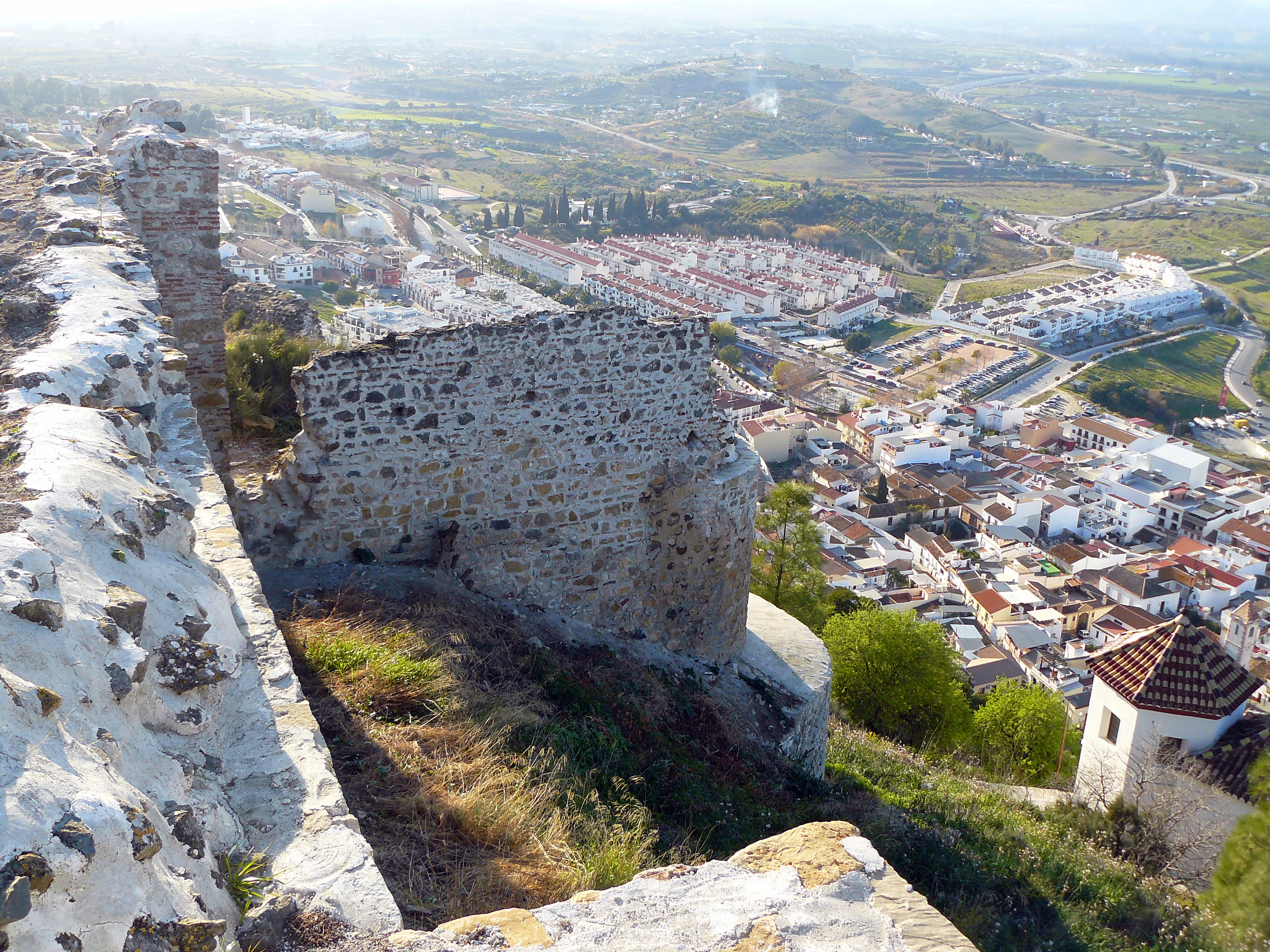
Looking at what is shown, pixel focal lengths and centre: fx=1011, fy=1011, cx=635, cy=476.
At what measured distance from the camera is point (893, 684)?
38.9 feet

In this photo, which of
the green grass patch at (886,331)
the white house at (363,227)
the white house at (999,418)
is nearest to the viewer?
the white house at (999,418)

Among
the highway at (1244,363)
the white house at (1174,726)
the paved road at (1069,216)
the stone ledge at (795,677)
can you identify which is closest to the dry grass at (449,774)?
the stone ledge at (795,677)

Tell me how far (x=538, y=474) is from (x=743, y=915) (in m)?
3.81

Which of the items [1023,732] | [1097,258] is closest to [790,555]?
[1023,732]

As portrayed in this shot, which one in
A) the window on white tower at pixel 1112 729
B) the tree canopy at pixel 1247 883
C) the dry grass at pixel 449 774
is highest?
the dry grass at pixel 449 774

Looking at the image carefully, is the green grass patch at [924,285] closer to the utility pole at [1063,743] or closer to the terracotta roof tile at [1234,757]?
the utility pole at [1063,743]

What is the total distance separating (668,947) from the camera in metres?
2.34

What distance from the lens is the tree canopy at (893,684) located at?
11688 millimetres

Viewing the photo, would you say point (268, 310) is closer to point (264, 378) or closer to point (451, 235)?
point (264, 378)

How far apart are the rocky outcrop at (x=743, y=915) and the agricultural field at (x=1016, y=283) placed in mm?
73464

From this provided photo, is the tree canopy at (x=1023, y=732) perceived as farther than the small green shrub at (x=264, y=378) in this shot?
Yes

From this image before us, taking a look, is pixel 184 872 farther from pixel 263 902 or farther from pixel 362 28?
pixel 362 28

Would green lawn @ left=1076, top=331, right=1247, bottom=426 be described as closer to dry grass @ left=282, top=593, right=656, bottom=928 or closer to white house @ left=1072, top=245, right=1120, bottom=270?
white house @ left=1072, top=245, right=1120, bottom=270

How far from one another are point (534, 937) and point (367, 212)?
5998 centimetres
